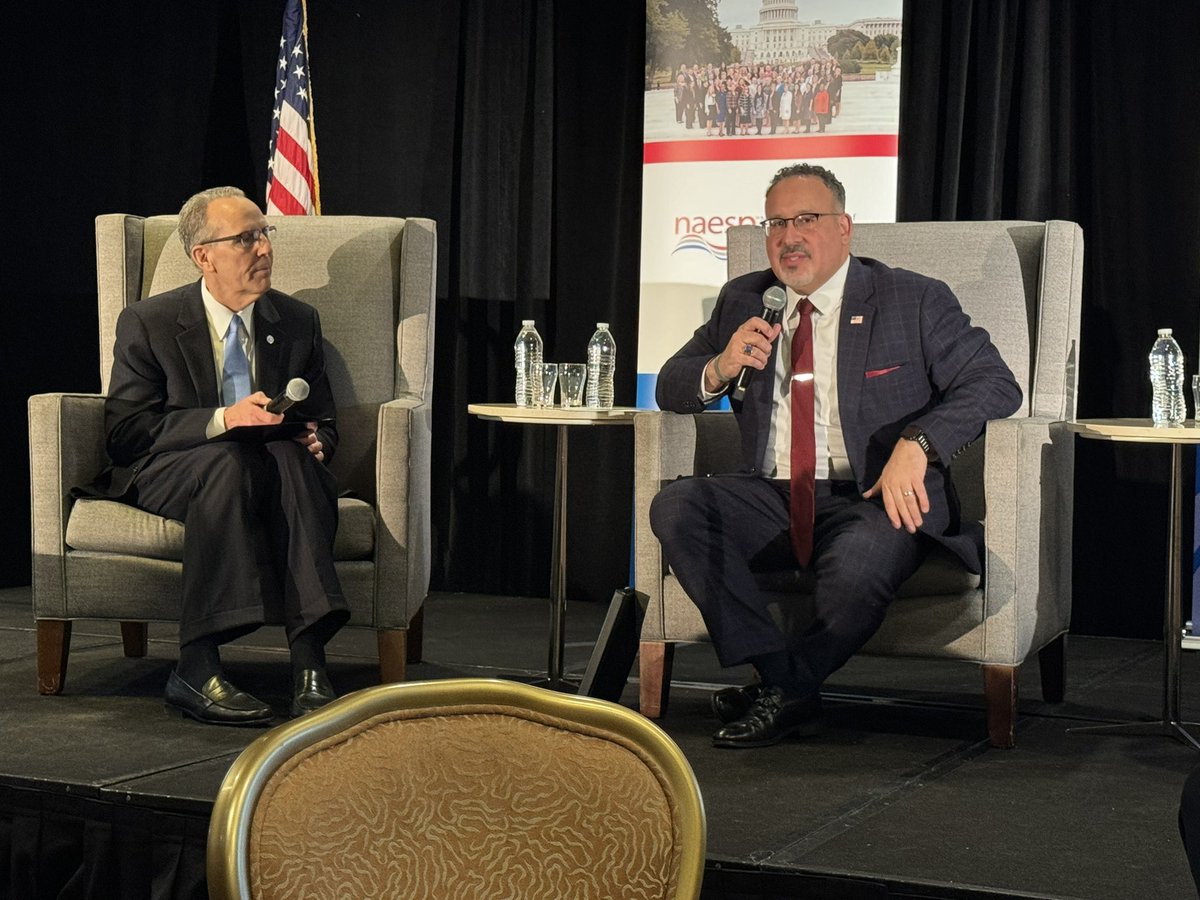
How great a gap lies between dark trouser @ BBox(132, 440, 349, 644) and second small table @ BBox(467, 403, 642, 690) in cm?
48

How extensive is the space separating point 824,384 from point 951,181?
1707 millimetres

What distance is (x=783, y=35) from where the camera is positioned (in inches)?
192

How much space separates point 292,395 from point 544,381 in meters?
0.93

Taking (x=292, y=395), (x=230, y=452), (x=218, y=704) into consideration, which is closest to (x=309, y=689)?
(x=218, y=704)

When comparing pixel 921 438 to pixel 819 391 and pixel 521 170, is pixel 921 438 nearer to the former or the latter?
pixel 819 391

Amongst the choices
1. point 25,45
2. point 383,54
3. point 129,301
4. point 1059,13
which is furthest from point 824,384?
point 25,45

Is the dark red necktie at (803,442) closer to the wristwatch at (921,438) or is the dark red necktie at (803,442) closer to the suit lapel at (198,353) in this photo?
the wristwatch at (921,438)

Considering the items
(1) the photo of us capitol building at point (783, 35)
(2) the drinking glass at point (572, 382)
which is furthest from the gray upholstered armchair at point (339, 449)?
(1) the photo of us capitol building at point (783, 35)

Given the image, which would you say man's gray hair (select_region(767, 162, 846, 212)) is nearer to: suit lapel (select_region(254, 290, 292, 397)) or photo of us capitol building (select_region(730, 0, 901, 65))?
suit lapel (select_region(254, 290, 292, 397))

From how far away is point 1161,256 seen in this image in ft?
14.8

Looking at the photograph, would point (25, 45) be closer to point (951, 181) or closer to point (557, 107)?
point (557, 107)

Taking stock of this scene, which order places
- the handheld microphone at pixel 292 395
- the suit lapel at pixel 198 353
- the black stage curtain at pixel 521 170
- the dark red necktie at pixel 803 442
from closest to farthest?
1. the handheld microphone at pixel 292 395
2. the dark red necktie at pixel 803 442
3. the suit lapel at pixel 198 353
4. the black stage curtain at pixel 521 170

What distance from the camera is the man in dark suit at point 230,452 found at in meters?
3.09

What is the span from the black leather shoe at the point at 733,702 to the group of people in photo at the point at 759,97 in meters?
2.21
